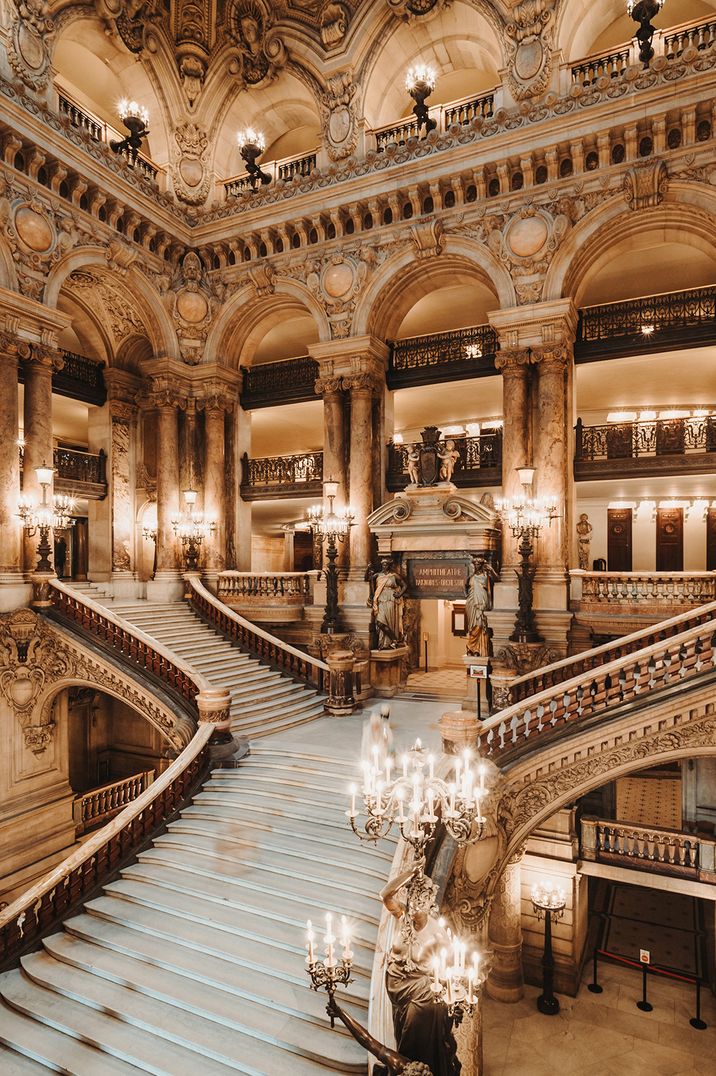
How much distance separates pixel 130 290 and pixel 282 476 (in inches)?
232

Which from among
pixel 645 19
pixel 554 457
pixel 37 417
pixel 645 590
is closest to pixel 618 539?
pixel 554 457

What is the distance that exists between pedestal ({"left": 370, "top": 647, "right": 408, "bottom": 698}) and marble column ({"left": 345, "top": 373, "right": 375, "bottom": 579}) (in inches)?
83.3

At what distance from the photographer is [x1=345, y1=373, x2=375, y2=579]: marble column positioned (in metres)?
14.0

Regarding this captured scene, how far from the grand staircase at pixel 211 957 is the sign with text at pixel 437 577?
18.6 ft

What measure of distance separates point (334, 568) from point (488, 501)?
146 inches

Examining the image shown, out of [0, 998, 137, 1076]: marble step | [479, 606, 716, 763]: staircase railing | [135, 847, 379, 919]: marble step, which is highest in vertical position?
[479, 606, 716, 763]: staircase railing

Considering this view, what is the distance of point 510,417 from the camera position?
41.4 ft

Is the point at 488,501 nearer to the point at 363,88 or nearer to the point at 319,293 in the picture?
the point at 319,293

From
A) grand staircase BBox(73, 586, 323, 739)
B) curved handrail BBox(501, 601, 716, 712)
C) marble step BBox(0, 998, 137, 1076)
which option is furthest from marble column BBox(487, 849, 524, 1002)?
marble step BBox(0, 998, 137, 1076)

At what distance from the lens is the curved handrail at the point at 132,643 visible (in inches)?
400

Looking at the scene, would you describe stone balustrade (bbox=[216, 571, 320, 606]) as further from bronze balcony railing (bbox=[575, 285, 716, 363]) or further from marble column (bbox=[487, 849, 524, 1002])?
bronze balcony railing (bbox=[575, 285, 716, 363])

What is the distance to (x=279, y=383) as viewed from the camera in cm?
1678

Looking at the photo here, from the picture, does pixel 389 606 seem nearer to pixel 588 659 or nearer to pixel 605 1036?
pixel 588 659

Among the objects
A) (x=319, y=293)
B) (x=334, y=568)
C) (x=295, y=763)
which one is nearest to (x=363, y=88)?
(x=319, y=293)
